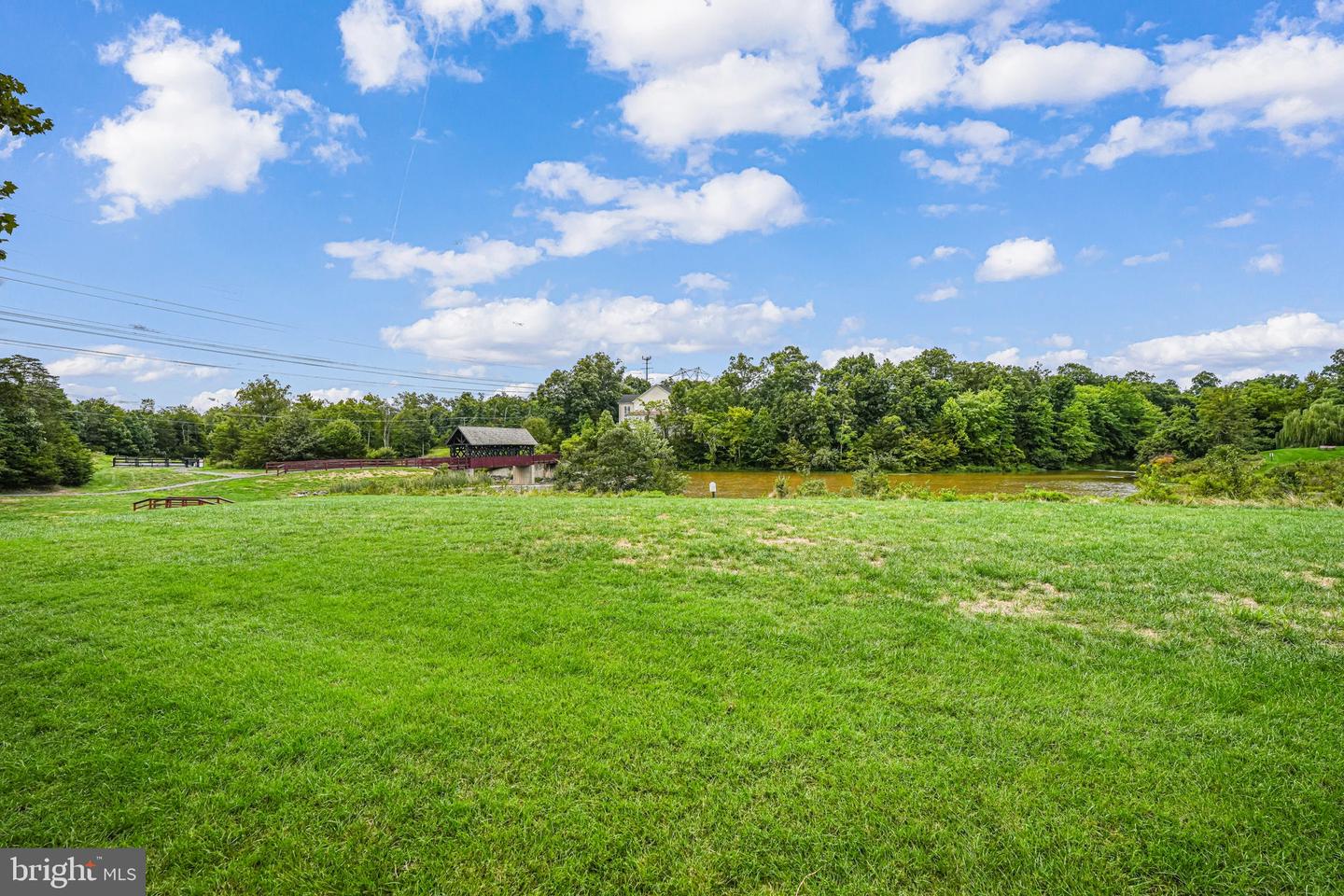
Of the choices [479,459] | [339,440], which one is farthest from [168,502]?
[339,440]

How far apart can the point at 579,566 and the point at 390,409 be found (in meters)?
75.9

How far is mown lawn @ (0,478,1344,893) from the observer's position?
2625mm

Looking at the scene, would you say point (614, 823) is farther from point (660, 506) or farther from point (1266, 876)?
point (660, 506)

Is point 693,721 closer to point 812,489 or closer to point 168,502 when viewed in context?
point 812,489

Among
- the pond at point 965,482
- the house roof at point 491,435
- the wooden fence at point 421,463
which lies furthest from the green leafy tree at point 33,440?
the pond at point 965,482

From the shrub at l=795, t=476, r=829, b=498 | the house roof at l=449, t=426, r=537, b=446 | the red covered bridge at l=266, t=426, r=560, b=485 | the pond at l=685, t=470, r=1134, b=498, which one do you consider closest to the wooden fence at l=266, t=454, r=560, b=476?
the red covered bridge at l=266, t=426, r=560, b=485

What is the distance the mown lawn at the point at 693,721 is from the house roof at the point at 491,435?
34349mm

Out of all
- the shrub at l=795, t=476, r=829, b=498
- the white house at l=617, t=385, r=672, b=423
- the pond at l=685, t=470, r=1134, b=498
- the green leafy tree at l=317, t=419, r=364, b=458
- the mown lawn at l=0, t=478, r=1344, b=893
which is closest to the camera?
the mown lawn at l=0, t=478, r=1344, b=893

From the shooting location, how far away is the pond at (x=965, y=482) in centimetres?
2959

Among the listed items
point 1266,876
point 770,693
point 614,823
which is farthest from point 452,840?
point 1266,876

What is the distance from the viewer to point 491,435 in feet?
140

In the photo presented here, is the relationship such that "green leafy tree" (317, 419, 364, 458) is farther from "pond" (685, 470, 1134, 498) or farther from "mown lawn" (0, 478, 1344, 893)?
"mown lawn" (0, 478, 1344, 893)

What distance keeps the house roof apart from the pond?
49.0ft

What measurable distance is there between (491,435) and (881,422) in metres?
31.9
